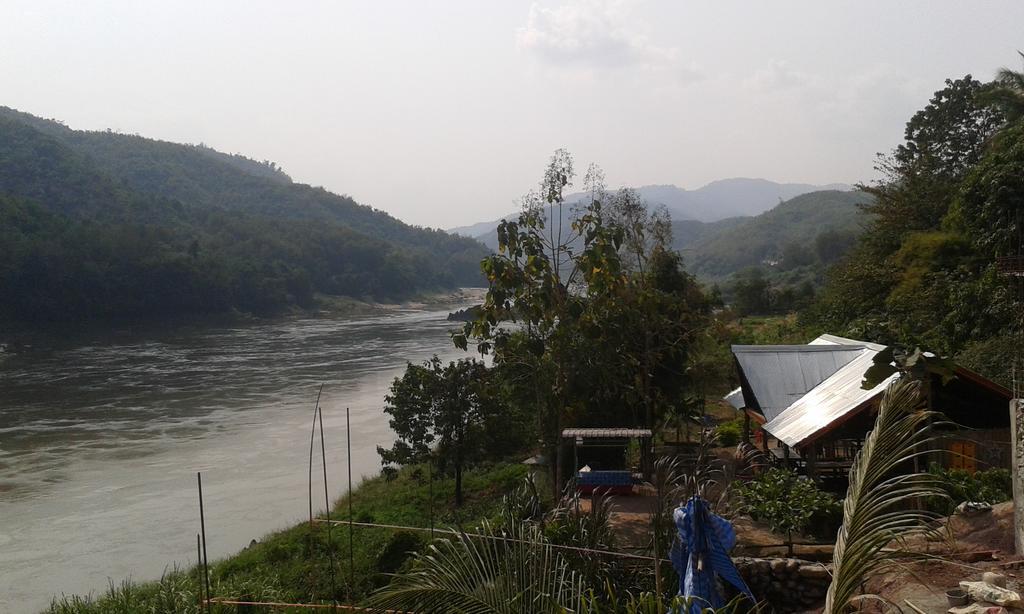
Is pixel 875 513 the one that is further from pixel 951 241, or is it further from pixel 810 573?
pixel 951 241

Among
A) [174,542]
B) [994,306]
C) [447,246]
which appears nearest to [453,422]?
[174,542]

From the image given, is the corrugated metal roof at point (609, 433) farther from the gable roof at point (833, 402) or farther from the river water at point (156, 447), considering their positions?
the river water at point (156, 447)

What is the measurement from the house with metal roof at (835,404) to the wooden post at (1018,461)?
→ 979mm

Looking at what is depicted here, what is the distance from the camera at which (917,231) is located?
27.6 meters

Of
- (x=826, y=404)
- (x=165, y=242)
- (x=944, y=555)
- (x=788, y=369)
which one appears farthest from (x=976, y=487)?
(x=165, y=242)

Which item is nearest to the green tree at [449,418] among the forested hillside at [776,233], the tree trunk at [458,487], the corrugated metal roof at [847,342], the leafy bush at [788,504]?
the tree trunk at [458,487]

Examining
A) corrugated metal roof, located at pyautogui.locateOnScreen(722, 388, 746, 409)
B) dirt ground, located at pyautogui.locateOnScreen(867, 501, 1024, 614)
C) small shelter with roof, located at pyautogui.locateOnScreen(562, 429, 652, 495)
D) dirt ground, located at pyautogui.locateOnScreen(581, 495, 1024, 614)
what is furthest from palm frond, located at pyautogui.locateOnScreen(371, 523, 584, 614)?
corrugated metal roof, located at pyautogui.locateOnScreen(722, 388, 746, 409)

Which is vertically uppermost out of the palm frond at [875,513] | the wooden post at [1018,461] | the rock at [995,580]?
the palm frond at [875,513]

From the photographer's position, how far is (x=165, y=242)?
215 ft

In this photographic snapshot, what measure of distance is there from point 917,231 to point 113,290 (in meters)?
47.6

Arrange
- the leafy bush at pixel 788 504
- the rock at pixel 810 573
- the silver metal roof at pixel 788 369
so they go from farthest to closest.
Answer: the silver metal roof at pixel 788 369, the leafy bush at pixel 788 504, the rock at pixel 810 573

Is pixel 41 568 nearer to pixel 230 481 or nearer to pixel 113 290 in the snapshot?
pixel 230 481

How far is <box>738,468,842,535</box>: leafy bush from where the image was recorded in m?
8.23

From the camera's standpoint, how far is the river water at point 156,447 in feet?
45.9
